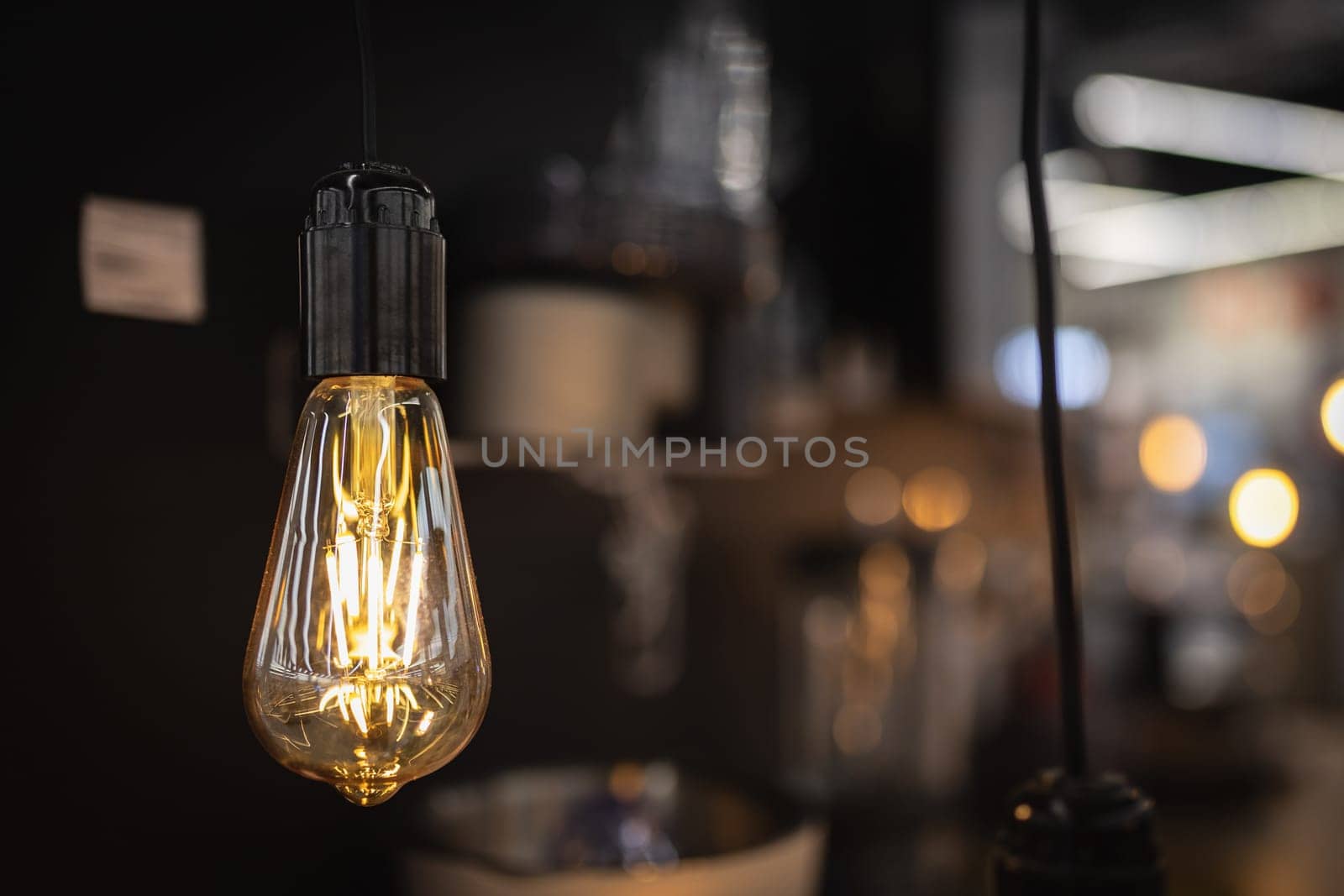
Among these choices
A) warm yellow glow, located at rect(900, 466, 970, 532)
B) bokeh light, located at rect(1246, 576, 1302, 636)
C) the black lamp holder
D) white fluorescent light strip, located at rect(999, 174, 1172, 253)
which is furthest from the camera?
white fluorescent light strip, located at rect(999, 174, 1172, 253)

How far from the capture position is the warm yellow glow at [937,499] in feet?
5.03

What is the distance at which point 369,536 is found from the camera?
34 cm

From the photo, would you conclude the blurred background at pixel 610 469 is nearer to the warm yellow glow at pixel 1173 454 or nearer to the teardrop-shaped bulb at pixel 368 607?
the teardrop-shaped bulb at pixel 368 607

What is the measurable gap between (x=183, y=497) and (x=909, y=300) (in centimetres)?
123

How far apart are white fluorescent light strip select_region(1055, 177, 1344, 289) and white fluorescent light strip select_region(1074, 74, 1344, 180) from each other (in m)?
0.22

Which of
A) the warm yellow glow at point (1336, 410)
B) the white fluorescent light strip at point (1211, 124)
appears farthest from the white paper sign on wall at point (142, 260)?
the warm yellow glow at point (1336, 410)

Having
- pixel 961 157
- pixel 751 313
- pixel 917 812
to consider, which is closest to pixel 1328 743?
pixel 917 812

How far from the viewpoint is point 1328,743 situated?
1.62 meters

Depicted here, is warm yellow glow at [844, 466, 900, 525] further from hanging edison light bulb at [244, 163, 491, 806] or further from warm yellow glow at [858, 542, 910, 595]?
hanging edison light bulb at [244, 163, 491, 806]

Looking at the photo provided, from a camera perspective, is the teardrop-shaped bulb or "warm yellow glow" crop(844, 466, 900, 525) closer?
the teardrop-shaped bulb

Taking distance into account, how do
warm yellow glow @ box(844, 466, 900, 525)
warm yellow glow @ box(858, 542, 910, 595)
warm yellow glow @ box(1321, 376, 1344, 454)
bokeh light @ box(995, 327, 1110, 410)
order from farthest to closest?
bokeh light @ box(995, 327, 1110, 410), warm yellow glow @ box(1321, 376, 1344, 454), warm yellow glow @ box(844, 466, 900, 525), warm yellow glow @ box(858, 542, 910, 595)

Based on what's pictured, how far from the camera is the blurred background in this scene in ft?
1.96

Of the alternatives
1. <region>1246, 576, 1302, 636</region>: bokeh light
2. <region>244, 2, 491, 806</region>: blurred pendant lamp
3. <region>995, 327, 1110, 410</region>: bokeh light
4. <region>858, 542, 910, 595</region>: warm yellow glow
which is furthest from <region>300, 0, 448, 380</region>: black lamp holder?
<region>1246, 576, 1302, 636</region>: bokeh light

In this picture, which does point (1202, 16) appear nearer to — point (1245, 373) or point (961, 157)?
point (961, 157)
